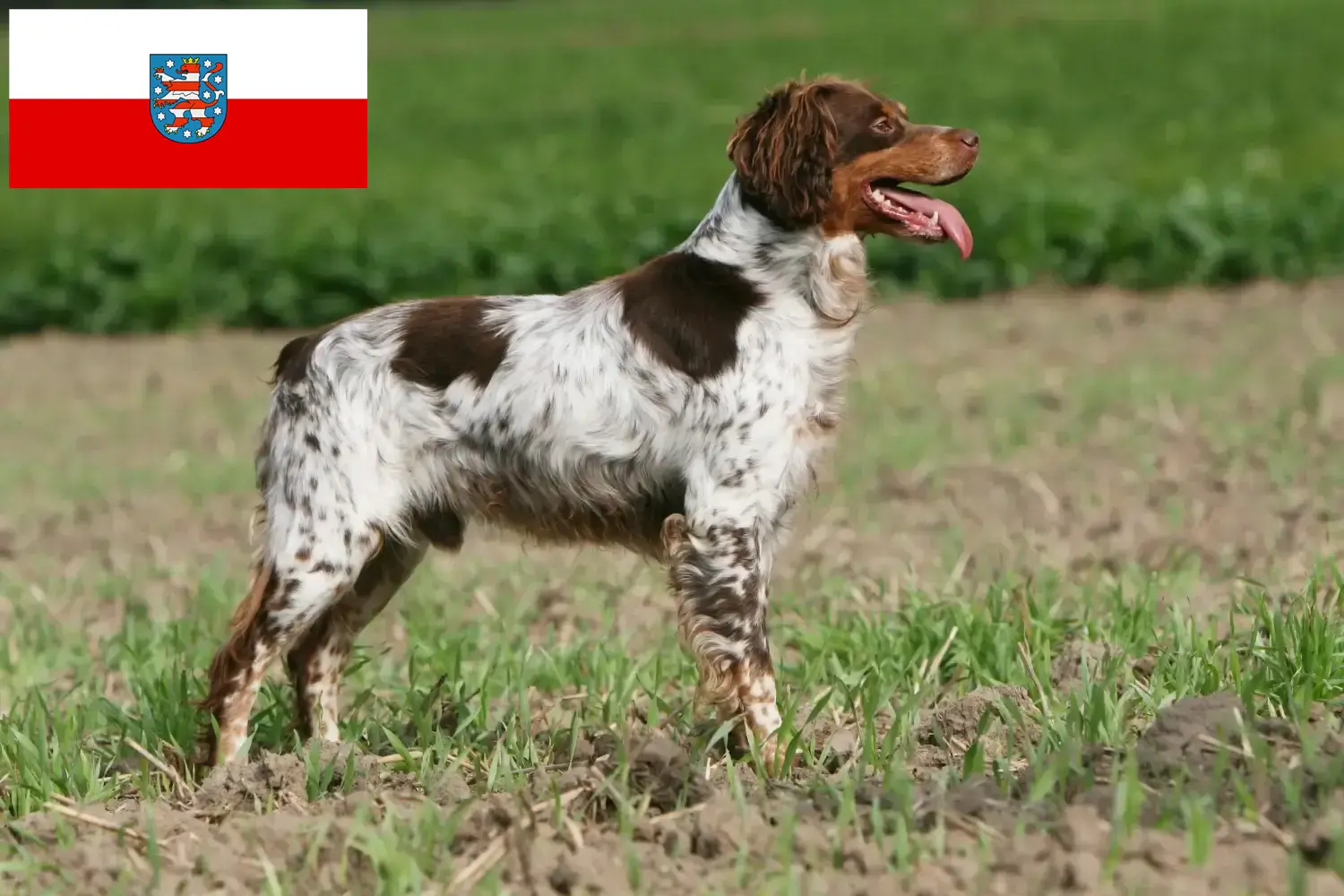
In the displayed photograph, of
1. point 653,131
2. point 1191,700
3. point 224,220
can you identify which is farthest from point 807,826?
point 653,131

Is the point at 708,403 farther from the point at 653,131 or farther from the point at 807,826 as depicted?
the point at 653,131

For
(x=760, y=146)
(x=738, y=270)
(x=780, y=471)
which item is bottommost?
(x=780, y=471)

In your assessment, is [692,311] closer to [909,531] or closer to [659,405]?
[659,405]

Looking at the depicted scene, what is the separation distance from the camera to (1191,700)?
134 inches

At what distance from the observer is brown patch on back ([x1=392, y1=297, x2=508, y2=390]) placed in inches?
160

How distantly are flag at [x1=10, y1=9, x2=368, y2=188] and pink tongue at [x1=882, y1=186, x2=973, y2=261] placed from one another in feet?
10.8

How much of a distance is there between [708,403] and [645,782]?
0.94m

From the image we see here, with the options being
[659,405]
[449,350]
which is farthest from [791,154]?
[449,350]

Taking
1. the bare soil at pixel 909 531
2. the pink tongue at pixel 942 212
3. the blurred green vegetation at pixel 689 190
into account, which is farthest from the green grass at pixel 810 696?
the blurred green vegetation at pixel 689 190

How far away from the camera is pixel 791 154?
3959 millimetres

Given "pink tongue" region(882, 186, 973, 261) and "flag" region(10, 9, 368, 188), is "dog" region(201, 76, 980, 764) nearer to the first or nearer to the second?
"pink tongue" region(882, 186, 973, 261)

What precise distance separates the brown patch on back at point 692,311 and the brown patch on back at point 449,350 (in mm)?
339

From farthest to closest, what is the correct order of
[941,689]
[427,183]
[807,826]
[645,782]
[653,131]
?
[653,131] → [427,183] → [941,689] → [645,782] → [807,826]

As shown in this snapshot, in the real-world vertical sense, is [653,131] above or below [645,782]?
above
